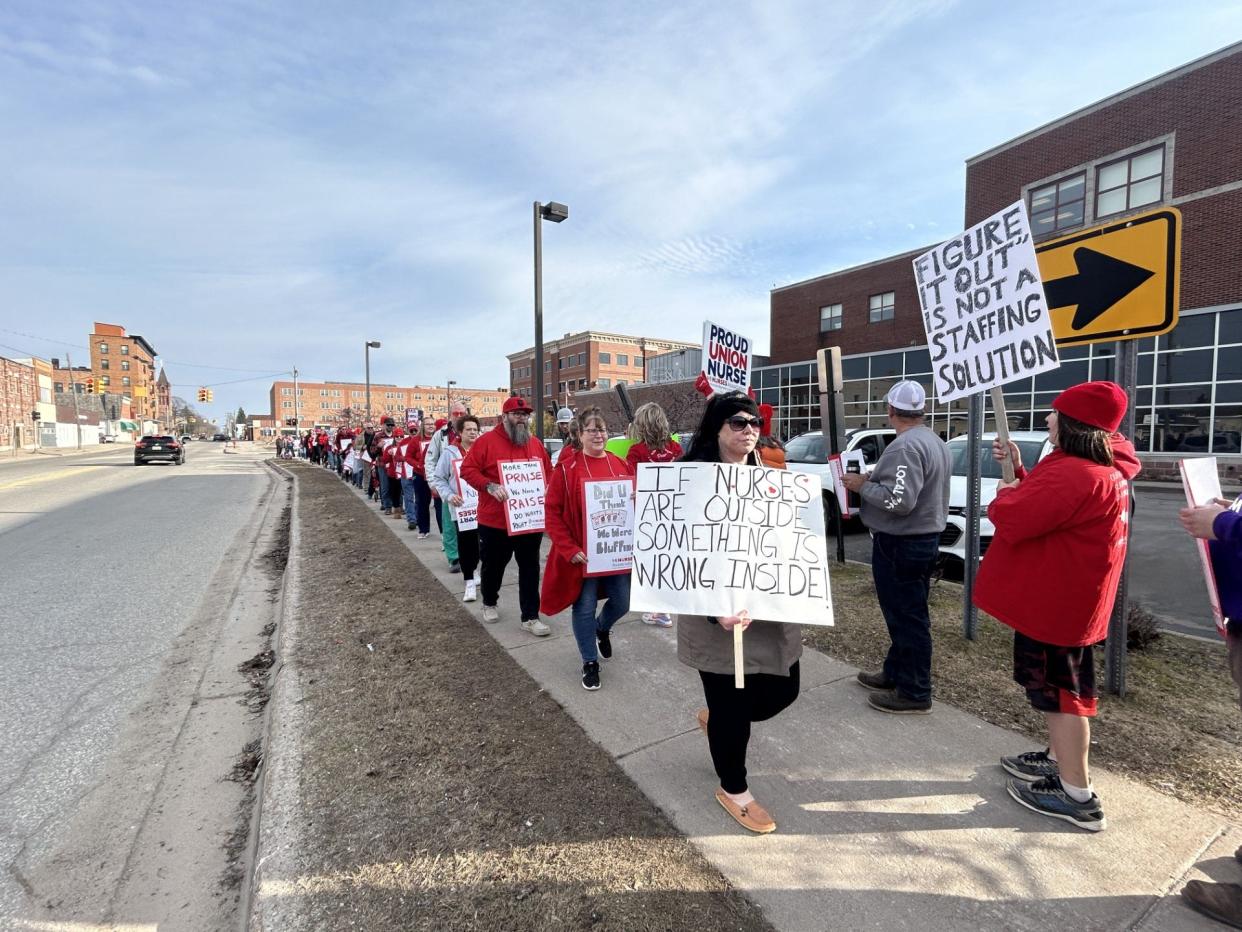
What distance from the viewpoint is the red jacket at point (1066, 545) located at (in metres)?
2.37

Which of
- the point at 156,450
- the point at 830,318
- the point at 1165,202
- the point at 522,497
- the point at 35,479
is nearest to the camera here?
the point at 522,497

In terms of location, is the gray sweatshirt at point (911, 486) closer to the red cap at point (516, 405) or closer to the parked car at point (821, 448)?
the red cap at point (516, 405)

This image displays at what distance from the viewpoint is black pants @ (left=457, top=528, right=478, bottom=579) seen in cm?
600

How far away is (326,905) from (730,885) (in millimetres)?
1427

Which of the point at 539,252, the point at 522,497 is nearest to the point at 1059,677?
the point at 522,497

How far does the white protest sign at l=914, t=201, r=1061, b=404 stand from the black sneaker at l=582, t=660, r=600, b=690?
2.85m

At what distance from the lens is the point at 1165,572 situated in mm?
7027

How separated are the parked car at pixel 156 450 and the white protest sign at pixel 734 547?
32368mm

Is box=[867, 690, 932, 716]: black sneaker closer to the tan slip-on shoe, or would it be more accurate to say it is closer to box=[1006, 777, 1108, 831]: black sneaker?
box=[1006, 777, 1108, 831]: black sneaker

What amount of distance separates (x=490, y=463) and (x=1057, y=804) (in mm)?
4121

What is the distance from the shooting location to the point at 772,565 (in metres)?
2.39

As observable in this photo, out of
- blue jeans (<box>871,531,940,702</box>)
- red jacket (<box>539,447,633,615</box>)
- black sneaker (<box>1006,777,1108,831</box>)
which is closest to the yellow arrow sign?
blue jeans (<box>871,531,940,702</box>)

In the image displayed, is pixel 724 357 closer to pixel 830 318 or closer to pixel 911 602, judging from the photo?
pixel 911 602

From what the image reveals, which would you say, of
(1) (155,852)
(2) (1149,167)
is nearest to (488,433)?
(1) (155,852)
